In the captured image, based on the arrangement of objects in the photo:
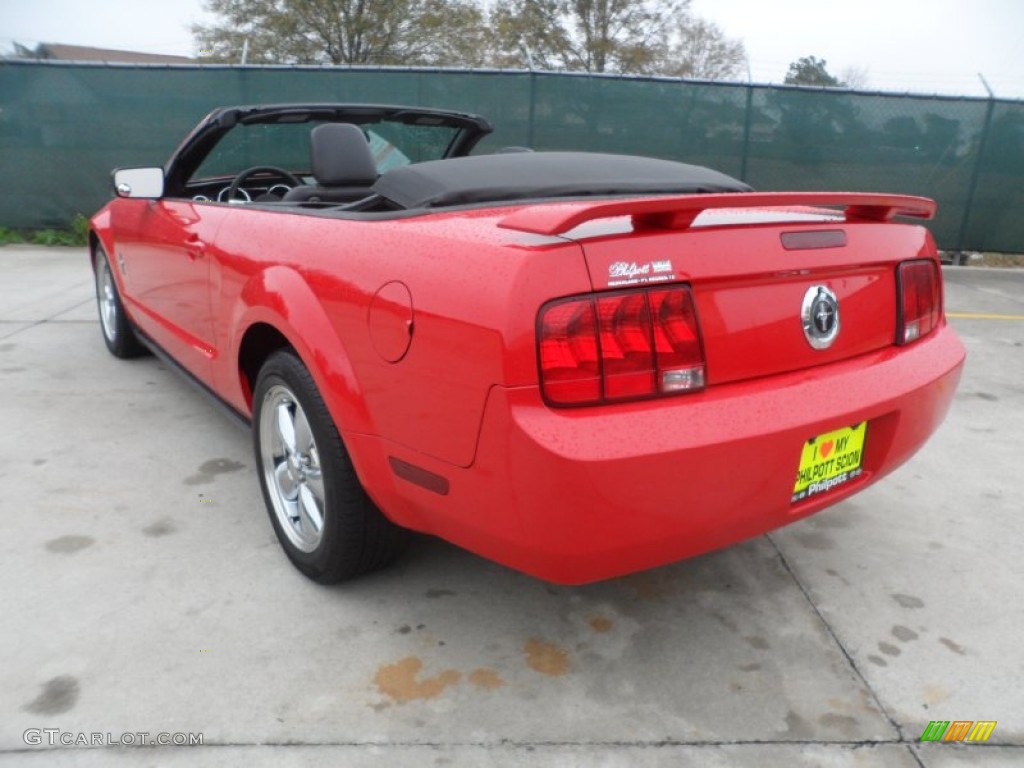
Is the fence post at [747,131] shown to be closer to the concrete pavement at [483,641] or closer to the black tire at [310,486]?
the concrete pavement at [483,641]

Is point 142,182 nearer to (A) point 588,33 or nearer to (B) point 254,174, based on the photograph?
(B) point 254,174

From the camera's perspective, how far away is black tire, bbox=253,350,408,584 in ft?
7.22

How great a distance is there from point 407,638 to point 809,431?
1160 millimetres

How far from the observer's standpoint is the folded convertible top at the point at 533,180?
235 centimetres

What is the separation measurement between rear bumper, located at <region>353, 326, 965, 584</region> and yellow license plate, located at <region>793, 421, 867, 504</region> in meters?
0.03

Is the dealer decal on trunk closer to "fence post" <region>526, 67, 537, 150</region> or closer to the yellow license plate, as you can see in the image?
the yellow license plate

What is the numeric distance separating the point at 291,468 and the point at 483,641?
82 cm

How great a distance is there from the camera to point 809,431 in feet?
6.16

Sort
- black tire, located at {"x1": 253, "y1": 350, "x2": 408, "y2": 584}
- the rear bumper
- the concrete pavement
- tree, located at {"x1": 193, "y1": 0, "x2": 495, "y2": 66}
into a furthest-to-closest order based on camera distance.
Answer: tree, located at {"x1": 193, "y1": 0, "x2": 495, "y2": 66} < black tire, located at {"x1": 253, "y1": 350, "x2": 408, "y2": 584} < the concrete pavement < the rear bumper

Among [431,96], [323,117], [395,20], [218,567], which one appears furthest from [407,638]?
[395,20]

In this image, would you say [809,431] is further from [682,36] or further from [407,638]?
[682,36]

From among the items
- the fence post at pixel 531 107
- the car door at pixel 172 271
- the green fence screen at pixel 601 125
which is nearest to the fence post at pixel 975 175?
the green fence screen at pixel 601 125

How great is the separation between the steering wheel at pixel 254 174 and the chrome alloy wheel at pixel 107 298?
1.18 meters

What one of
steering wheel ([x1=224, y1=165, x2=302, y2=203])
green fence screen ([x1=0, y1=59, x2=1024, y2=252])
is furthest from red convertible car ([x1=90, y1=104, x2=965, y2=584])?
green fence screen ([x1=0, y1=59, x2=1024, y2=252])
